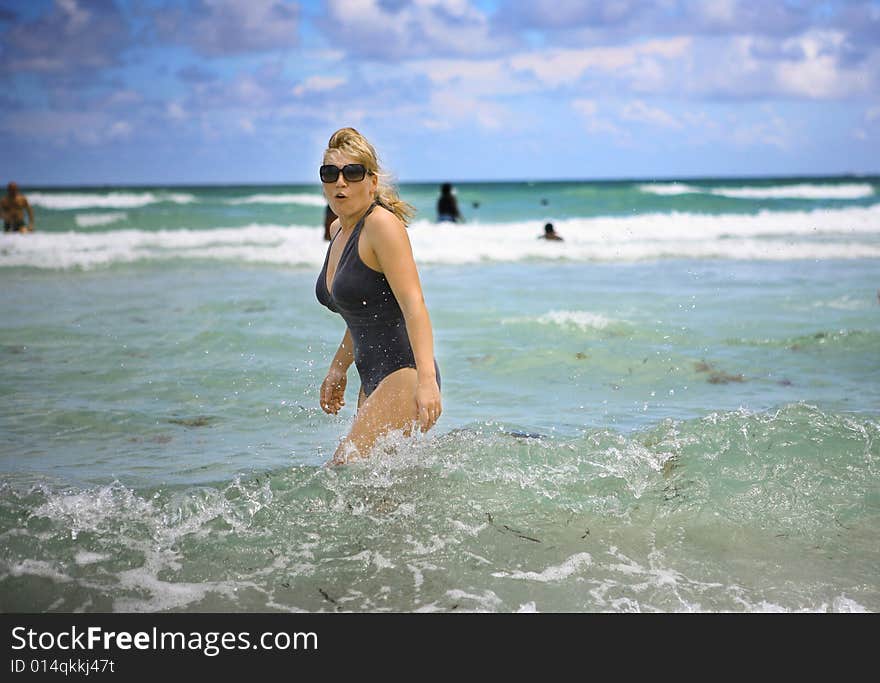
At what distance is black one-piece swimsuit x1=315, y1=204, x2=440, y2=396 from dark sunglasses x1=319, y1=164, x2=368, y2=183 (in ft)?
0.48

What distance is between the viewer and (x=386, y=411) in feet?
14.0

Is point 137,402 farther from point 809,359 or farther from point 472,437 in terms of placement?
point 809,359

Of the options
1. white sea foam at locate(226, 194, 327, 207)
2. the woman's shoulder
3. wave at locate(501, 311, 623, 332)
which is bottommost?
wave at locate(501, 311, 623, 332)

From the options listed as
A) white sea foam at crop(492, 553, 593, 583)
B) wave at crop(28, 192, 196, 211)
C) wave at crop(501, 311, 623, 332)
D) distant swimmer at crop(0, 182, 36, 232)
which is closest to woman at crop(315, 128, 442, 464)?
white sea foam at crop(492, 553, 593, 583)

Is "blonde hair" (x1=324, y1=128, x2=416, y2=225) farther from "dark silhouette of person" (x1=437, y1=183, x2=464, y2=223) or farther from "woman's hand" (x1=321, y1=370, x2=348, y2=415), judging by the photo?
"dark silhouette of person" (x1=437, y1=183, x2=464, y2=223)

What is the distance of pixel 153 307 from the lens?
39.1ft

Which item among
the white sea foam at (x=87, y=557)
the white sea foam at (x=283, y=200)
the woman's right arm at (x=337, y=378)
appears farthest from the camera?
the white sea foam at (x=283, y=200)

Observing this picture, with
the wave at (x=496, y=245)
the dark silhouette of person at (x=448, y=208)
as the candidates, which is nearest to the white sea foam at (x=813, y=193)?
the wave at (x=496, y=245)

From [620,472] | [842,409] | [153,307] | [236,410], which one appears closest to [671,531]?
[620,472]

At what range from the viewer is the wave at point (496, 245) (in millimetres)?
19250

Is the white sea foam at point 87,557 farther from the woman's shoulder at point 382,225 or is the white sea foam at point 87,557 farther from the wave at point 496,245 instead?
the wave at point 496,245

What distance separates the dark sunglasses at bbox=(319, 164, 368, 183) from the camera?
4023 mm

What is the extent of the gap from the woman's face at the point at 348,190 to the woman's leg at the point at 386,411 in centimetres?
76
